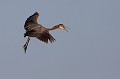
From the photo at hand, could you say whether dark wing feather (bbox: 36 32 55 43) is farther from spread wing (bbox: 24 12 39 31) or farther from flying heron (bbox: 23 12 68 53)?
spread wing (bbox: 24 12 39 31)

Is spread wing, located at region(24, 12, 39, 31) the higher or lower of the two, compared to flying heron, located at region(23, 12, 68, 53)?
higher

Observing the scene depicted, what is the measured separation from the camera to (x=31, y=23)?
68625 mm

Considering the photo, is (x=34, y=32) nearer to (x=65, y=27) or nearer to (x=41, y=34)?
(x=41, y=34)

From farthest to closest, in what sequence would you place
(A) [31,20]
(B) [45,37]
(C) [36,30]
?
(A) [31,20] → (C) [36,30] → (B) [45,37]

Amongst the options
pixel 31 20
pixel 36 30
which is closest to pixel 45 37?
pixel 36 30

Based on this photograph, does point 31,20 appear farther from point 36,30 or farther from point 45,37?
point 45,37

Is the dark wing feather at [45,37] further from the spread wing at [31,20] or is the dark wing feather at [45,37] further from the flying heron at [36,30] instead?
the spread wing at [31,20]

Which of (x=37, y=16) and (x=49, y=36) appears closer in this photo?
(x=49, y=36)

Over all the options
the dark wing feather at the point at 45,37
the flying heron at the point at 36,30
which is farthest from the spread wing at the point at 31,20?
the dark wing feather at the point at 45,37

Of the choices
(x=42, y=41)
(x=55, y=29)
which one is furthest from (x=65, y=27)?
(x=42, y=41)

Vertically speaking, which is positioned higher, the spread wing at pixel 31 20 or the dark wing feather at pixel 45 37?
the spread wing at pixel 31 20

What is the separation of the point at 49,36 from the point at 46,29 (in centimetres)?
144

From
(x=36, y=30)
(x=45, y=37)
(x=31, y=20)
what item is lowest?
(x=45, y=37)

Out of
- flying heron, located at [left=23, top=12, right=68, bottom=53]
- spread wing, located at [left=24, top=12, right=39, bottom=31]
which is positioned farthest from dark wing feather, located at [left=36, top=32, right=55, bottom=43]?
spread wing, located at [left=24, top=12, right=39, bottom=31]
